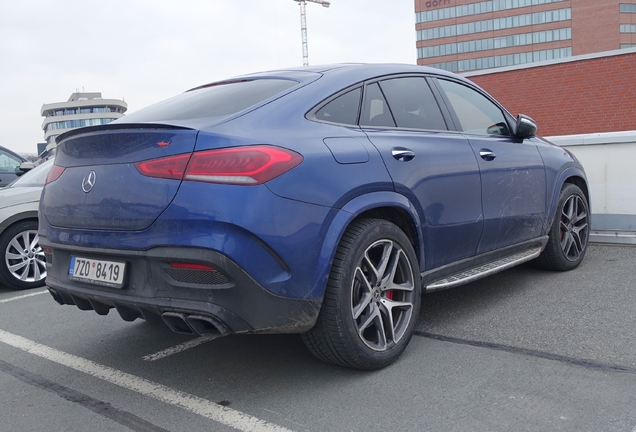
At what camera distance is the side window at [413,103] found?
145 inches

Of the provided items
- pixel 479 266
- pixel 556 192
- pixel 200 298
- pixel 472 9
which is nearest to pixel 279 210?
pixel 200 298

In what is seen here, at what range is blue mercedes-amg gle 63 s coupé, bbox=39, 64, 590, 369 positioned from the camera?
266 cm

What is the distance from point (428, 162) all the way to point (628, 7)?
107193mm

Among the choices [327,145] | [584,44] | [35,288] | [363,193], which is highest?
[584,44]

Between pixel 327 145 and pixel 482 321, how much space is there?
1.81 m

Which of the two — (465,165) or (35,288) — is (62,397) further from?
Result: (35,288)

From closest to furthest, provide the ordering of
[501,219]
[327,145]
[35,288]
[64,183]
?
[327,145] → [64,183] → [501,219] → [35,288]

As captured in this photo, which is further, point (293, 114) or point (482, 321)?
point (482, 321)

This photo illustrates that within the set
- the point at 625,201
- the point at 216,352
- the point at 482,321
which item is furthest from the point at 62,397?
the point at 625,201

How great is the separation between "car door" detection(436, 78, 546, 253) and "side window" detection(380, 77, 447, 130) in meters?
0.20

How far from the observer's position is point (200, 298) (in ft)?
8.77

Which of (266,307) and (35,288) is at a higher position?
(266,307)

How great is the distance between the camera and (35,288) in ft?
21.2

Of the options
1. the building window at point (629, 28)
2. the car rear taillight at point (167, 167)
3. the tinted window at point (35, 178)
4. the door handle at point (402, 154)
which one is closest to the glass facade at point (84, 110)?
the building window at point (629, 28)
